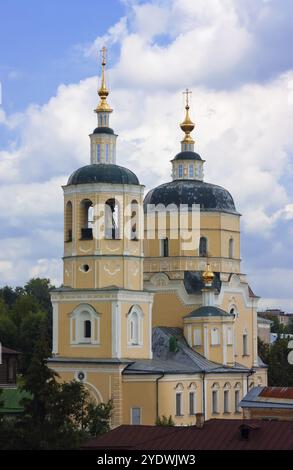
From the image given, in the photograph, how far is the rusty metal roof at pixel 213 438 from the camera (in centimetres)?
3375

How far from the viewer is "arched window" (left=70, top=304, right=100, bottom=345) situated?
51969 millimetres

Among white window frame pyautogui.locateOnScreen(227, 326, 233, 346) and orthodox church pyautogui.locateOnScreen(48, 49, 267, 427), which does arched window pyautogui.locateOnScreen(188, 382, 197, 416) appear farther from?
white window frame pyautogui.locateOnScreen(227, 326, 233, 346)

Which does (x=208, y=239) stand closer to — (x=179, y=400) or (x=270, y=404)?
(x=179, y=400)

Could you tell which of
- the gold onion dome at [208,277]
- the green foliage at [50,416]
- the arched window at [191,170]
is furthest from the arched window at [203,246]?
the green foliage at [50,416]

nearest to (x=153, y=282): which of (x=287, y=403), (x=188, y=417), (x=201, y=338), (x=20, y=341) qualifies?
(x=201, y=338)

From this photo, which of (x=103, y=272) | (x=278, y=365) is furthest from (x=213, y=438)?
(x=278, y=365)

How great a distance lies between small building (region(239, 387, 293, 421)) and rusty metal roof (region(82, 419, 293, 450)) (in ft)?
36.6

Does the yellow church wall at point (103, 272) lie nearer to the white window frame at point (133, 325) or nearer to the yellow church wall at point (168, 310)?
the white window frame at point (133, 325)

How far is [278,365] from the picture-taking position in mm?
67188

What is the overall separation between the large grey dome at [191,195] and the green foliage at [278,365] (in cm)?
981

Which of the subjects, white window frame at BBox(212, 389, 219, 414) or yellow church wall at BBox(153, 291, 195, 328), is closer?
white window frame at BBox(212, 389, 219, 414)

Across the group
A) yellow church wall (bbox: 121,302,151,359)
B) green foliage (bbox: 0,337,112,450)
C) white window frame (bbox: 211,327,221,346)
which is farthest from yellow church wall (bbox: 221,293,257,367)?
green foliage (bbox: 0,337,112,450)

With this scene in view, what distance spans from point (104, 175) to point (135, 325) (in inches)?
257

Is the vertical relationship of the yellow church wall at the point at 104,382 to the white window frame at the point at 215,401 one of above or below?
above
